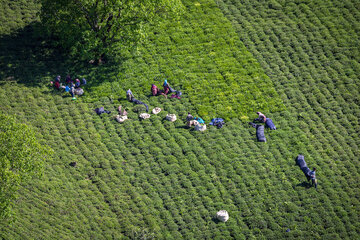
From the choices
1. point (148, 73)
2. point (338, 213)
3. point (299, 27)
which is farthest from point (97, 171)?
point (299, 27)

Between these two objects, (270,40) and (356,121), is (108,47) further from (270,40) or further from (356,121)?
(356,121)

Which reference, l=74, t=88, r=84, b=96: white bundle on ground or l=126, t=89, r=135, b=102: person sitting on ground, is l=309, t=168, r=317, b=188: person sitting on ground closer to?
l=126, t=89, r=135, b=102: person sitting on ground

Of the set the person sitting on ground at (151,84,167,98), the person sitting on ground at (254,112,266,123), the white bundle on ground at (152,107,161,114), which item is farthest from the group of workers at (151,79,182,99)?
the person sitting on ground at (254,112,266,123)

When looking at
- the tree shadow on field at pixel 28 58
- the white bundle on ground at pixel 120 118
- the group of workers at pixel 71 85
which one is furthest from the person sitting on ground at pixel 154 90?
the tree shadow on field at pixel 28 58

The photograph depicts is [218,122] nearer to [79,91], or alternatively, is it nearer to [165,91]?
[165,91]

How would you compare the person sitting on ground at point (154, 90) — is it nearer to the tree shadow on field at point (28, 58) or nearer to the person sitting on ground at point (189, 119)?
the person sitting on ground at point (189, 119)

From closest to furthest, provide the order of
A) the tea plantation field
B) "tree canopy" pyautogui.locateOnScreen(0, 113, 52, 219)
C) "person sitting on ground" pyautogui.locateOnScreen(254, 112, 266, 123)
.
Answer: "tree canopy" pyautogui.locateOnScreen(0, 113, 52, 219), the tea plantation field, "person sitting on ground" pyautogui.locateOnScreen(254, 112, 266, 123)
